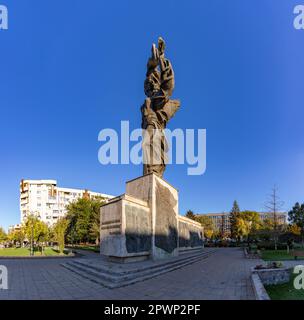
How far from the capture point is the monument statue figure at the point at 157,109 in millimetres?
21062

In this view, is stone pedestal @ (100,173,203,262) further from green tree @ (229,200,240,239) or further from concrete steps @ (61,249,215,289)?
green tree @ (229,200,240,239)

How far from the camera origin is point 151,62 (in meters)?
22.3

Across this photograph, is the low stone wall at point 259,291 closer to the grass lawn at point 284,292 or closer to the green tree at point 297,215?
the grass lawn at point 284,292

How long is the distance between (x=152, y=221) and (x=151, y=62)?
11632 millimetres

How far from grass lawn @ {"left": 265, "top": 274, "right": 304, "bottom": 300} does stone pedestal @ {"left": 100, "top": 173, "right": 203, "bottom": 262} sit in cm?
689

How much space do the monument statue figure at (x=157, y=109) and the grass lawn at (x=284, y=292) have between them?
11311mm

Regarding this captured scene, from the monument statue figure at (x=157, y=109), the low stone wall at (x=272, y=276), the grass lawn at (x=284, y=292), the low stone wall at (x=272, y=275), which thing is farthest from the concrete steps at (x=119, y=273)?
the monument statue figure at (x=157, y=109)

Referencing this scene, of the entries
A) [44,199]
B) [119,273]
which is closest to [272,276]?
[119,273]

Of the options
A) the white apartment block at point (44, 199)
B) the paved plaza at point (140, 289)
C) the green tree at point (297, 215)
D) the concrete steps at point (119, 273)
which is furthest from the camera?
the white apartment block at point (44, 199)

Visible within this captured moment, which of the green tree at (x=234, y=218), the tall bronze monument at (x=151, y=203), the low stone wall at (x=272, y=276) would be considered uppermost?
the tall bronze monument at (x=151, y=203)

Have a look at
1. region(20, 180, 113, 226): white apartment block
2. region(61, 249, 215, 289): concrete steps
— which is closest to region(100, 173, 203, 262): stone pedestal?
region(61, 249, 215, 289): concrete steps

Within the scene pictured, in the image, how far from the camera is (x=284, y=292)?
10336 millimetres

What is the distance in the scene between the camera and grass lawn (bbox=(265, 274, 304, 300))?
9.41 metres
